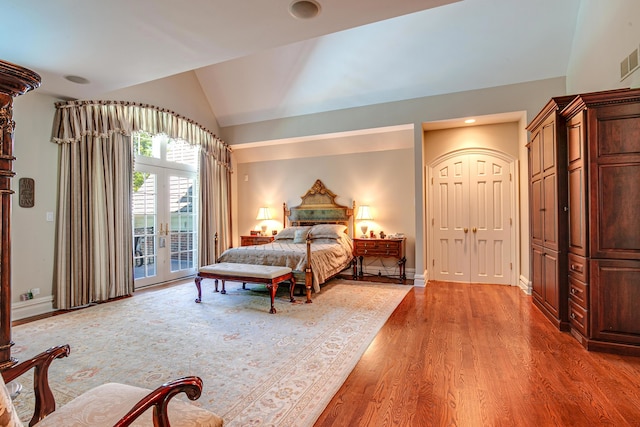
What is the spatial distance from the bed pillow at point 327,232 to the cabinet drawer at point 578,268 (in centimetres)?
342

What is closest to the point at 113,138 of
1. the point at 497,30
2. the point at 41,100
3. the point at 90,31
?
the point at 41,100

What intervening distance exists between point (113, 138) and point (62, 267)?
73.8 inches

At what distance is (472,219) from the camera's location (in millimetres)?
5332

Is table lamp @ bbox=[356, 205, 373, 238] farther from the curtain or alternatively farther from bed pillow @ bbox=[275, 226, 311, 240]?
the curtain

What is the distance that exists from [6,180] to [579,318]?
14.2 feet

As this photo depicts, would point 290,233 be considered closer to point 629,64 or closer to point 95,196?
point 95,196

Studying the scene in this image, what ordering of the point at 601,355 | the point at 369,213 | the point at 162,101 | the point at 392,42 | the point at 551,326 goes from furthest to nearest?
the point at 369,213 < the point at 162,101 < the point at 392,42 < the point at 551,326 < the point at 601,355

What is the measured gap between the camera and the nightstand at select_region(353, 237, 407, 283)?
5.49 meters

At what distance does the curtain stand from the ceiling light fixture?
11.2ft

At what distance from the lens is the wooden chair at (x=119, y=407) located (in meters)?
1.04

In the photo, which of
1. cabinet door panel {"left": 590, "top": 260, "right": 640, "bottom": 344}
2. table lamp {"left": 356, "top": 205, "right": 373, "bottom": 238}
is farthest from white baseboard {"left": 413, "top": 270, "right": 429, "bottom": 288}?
cabinet door panel {"left": 590, "top": 260, "right": 640, "bottom": 344}

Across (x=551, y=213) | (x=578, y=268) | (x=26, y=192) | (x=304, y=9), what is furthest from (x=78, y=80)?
(x=578, y=268)

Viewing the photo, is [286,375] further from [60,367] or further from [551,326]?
[551,326]

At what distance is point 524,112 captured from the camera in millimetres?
4578
